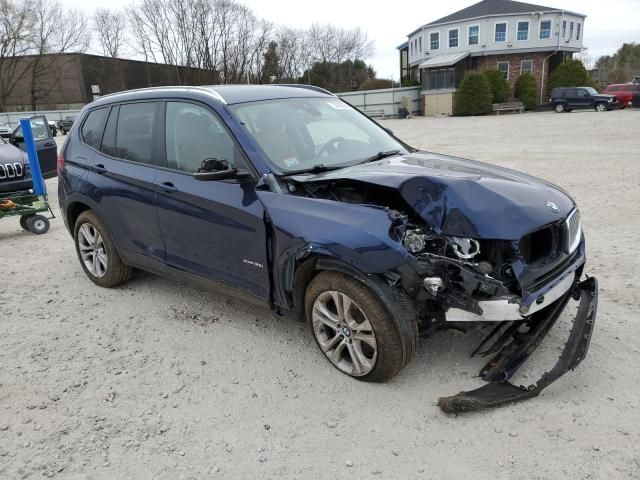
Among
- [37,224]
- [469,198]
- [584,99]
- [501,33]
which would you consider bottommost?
[37,224]

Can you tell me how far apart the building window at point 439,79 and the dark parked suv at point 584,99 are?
30.8ft

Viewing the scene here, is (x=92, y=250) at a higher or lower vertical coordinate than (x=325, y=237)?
lower

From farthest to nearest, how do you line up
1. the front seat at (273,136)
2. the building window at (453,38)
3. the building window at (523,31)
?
the building window at (453,38) → the building window at (523,31) → the front seat at (273,136)

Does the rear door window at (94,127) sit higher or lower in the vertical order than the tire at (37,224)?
higher

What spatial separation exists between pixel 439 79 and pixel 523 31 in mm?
8034

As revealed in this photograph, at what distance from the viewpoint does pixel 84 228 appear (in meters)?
5.16

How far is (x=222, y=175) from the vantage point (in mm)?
3420

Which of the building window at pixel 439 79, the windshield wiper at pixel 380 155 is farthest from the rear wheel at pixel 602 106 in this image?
the windshield wiper at pixel 380 155

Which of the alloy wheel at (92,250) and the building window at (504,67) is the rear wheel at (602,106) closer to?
the building window at (504,67)

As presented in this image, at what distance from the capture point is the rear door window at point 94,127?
16.0ft

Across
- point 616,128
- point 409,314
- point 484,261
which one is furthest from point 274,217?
A: point 616,128

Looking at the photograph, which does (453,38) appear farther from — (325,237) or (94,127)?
(325,237)

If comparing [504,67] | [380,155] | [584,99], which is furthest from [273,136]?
[504,67]

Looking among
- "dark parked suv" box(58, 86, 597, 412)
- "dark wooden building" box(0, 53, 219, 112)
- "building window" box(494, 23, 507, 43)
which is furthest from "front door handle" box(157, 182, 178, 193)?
"dark wooden building" box(0, 53, 219, 112)
